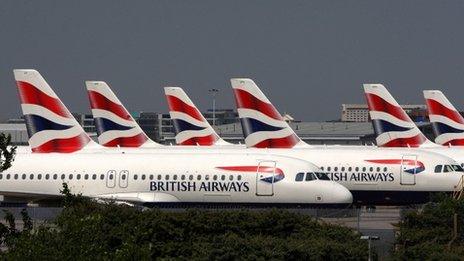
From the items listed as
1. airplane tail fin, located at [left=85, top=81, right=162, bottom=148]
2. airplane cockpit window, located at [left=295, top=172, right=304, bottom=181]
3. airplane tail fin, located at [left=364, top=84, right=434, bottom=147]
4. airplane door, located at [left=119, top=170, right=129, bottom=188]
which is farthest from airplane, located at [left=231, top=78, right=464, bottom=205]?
airplane tail fin, located at [left=85, top=81, right=162, bottom=148]

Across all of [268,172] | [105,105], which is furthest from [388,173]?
[105,105]

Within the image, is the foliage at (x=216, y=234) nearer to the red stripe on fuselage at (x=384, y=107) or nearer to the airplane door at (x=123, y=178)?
the airplane door at (x=123, y=178)

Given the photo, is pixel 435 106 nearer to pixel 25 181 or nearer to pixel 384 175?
pixel 384 175

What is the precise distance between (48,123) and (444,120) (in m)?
40.8

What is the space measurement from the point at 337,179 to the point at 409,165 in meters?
4.33

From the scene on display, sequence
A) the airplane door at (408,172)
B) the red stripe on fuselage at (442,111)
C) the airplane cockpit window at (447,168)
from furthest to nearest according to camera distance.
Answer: the red stripe on fuselage at (442,111) < the airplane cockpit window at (447,168) < the airplane door at (408,172)

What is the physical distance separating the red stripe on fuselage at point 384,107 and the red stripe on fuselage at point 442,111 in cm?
996

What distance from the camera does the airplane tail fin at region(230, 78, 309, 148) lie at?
99.6 m

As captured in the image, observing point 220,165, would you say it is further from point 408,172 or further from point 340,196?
point 408,172

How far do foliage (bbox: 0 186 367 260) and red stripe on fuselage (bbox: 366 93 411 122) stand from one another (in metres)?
53.8

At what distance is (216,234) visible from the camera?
50438 mm

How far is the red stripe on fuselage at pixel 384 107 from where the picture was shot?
106m

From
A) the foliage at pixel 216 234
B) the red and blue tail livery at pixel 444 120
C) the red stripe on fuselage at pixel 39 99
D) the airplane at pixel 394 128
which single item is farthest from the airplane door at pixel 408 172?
the red and blue tail livery at pixel 444 120

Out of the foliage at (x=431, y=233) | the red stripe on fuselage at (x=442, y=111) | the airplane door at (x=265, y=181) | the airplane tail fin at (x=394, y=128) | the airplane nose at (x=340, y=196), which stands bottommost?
the foliage at (x=431, y=233)
